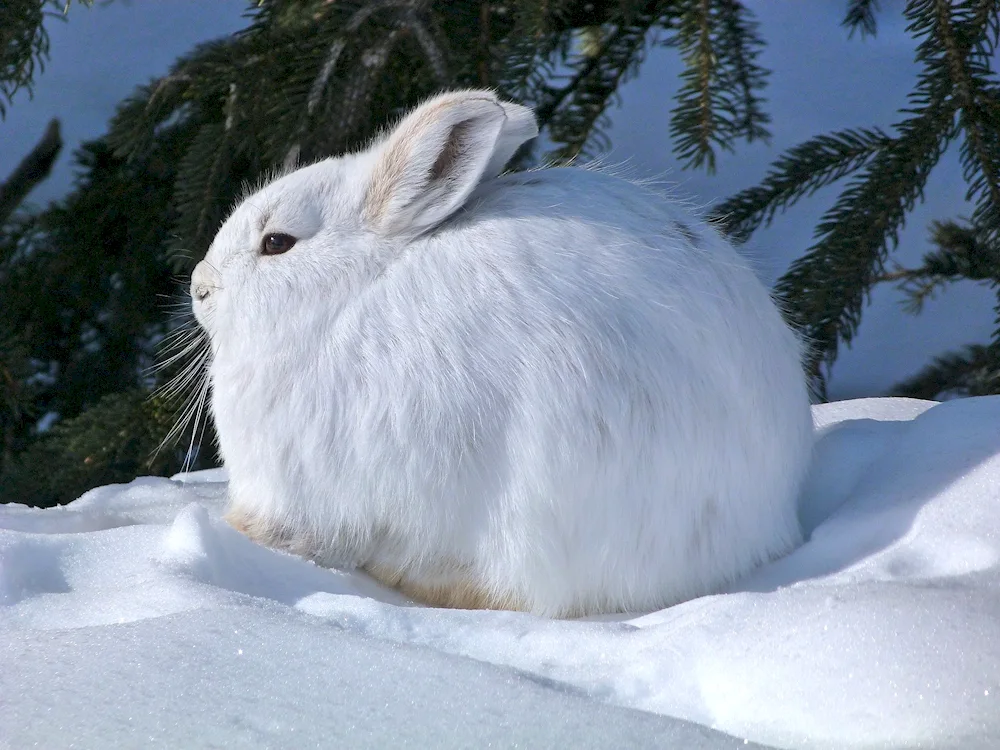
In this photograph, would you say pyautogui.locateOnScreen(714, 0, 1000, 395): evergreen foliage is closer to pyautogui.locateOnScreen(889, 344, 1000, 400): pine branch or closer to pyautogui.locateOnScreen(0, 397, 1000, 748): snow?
pyautogui.locateOnScreen(889, 344, 1000, 400): pine branch

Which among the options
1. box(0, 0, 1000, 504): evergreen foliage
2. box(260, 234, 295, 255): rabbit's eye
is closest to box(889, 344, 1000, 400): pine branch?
box(0, 0, 1000, 504): evergreen foliage

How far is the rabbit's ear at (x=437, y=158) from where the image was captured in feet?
4.09

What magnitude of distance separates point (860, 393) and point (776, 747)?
2550mm

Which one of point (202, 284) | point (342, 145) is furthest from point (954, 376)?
point (202, 284)

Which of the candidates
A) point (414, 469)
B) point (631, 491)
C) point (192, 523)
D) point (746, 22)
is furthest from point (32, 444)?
point (746, 22)

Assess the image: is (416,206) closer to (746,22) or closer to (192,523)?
(192,523)

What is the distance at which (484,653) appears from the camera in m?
0.95

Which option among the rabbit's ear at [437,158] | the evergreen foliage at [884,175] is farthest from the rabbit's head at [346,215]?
the evergreen foliage at [884,175]

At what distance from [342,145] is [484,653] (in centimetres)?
117

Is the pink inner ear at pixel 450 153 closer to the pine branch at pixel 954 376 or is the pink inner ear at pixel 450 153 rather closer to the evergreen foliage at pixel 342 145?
the evergreen foliage at pixel 342 145

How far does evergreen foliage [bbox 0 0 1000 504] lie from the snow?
574mm

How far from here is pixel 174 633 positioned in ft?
2.85

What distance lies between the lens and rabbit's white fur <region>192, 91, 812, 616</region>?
1.10m

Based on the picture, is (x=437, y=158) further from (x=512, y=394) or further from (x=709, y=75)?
(x=709, y=75)
